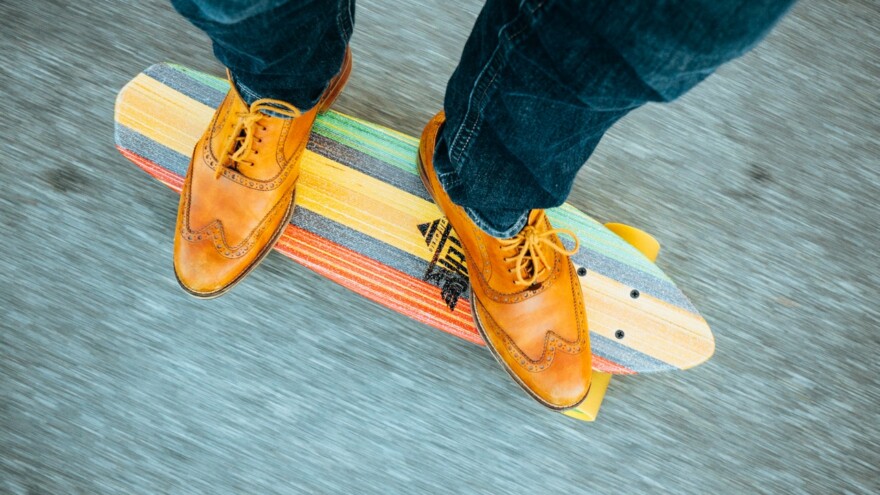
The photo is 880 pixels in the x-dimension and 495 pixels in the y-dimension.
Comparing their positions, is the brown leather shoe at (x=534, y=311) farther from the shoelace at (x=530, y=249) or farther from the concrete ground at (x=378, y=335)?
the concrete ground at (x=378, y=335)

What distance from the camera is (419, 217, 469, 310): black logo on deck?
1.00 m

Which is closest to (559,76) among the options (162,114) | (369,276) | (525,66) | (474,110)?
(525,66)

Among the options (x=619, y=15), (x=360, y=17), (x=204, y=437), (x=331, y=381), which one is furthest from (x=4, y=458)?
(x=619, y=15)

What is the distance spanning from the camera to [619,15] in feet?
1.54

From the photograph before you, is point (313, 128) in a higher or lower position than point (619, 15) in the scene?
lower

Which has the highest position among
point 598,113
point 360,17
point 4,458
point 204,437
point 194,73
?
point 598,113

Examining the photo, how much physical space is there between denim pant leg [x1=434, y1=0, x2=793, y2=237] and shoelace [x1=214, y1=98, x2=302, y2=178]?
27 centimetres

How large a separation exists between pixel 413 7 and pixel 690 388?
1.02m

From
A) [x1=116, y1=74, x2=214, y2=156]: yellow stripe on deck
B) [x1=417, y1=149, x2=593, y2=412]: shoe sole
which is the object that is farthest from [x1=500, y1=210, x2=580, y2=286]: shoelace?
[x1=116, y1=74, x2=214, y2=156]: yellow stripe on deck

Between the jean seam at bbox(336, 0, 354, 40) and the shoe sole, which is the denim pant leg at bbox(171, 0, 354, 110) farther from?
the shoe sole

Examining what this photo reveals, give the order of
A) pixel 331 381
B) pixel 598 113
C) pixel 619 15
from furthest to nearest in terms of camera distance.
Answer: pixel 331 381
pixel 598 113
pixel 619 15

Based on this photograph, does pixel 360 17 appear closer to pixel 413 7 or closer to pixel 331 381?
pixel 413 7

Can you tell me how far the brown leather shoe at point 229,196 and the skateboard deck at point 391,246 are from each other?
0.33 feet

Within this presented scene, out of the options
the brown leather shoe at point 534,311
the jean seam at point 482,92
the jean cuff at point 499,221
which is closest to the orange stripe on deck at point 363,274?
the brown leather shoe at point 534,311
